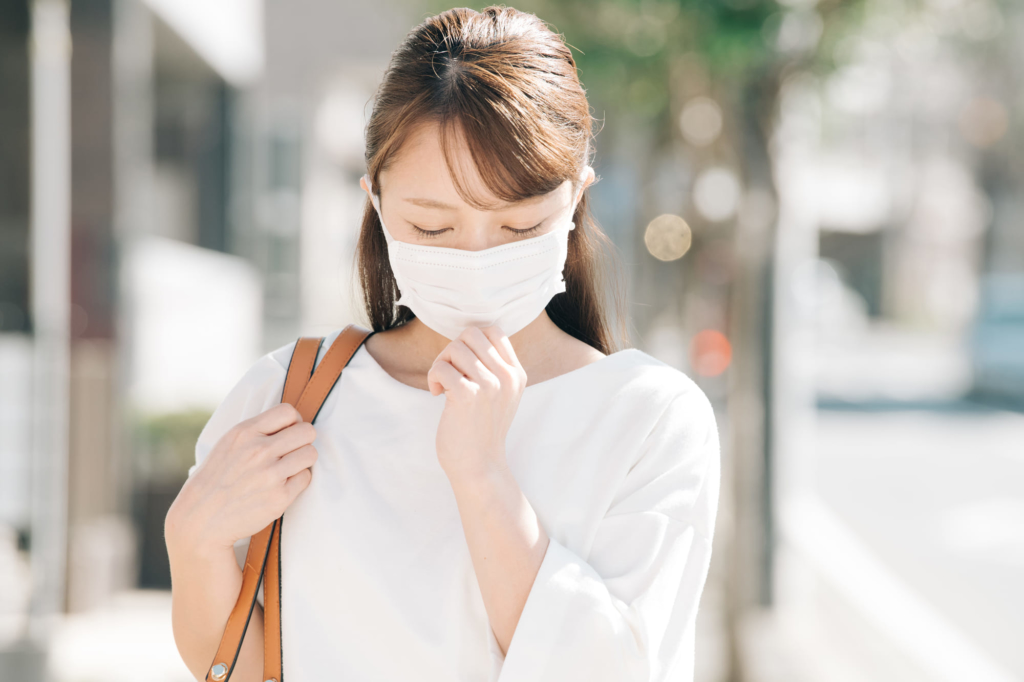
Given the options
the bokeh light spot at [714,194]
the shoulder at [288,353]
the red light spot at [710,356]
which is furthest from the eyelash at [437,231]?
the red light spot at [710,356]

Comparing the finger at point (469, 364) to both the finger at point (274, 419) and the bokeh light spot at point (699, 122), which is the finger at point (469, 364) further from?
the bokeh light spot at point (699, 122)

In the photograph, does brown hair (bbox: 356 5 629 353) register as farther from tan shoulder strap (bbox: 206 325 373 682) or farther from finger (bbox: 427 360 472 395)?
tan shoulder strap (bbox: 206 325 373 682)

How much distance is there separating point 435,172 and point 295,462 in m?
0.43

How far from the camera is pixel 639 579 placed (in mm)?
1223

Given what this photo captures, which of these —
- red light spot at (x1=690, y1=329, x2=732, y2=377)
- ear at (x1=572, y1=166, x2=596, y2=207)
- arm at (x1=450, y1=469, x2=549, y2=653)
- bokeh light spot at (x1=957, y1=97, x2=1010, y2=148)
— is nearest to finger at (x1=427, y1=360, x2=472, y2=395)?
arm at (x1=450, y1=469, x2=549, y2=653)

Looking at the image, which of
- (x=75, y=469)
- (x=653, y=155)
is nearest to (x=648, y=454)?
(x=75, y=469)

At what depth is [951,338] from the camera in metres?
32.0

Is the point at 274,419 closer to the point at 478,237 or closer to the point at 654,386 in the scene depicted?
the point at 478,237

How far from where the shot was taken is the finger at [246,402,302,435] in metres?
1.32

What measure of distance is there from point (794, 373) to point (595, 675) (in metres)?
4.19

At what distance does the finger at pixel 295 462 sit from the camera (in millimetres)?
1301

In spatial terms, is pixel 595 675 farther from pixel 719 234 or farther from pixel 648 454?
pixel 719 234

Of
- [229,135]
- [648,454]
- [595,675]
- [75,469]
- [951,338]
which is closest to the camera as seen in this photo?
[595,675]

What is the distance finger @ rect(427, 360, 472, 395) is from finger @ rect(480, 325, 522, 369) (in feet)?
0.23
